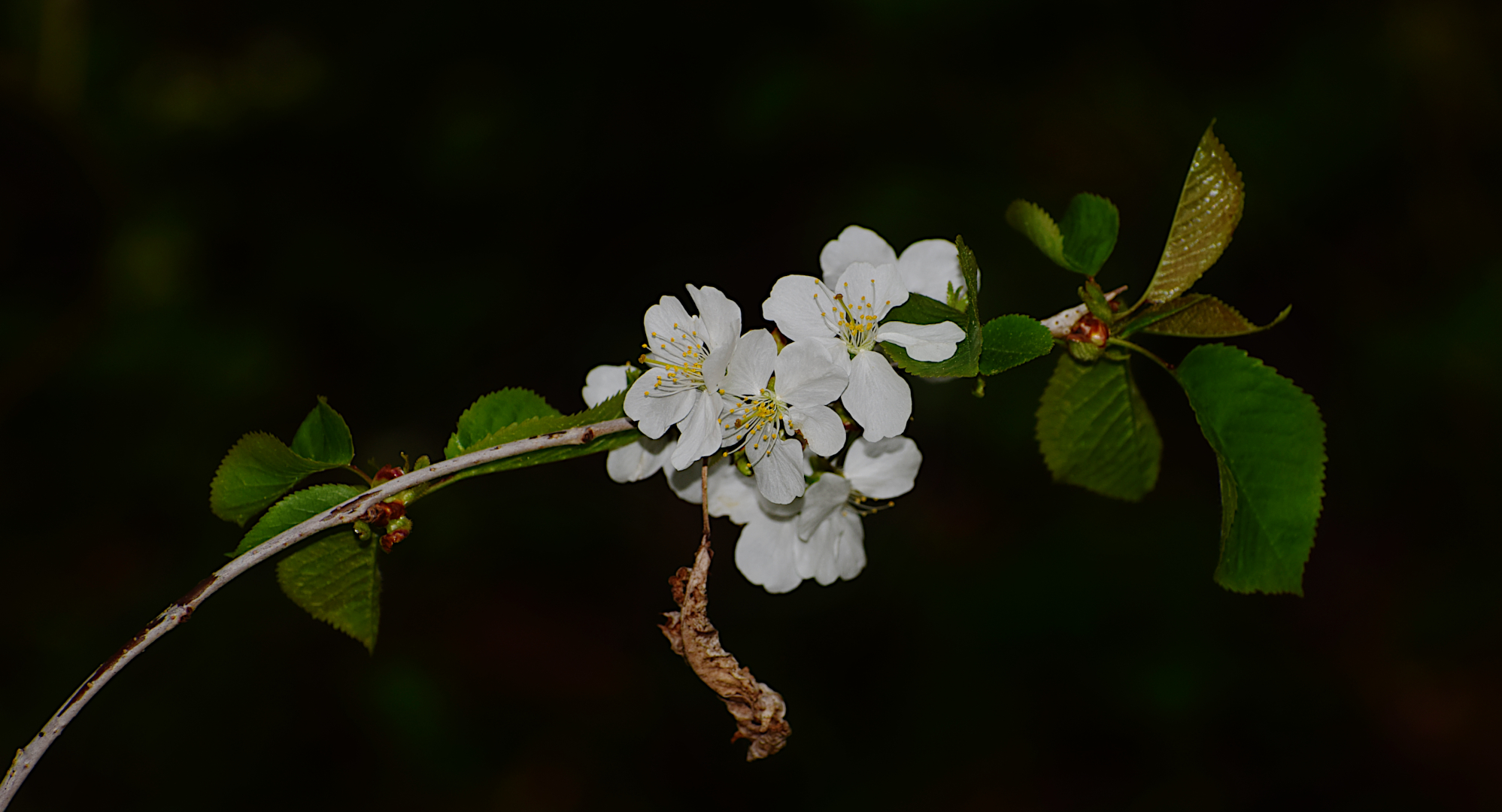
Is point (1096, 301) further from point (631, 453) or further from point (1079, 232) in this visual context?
point (631, 453)

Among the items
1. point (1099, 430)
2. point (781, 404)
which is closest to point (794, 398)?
point (781, 404)

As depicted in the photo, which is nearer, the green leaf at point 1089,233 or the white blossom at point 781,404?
the white blossom at point 781,404

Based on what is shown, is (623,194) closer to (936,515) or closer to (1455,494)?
(936,515)

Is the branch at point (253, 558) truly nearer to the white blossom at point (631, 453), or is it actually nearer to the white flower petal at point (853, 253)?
the white blossom at point (631, 453)

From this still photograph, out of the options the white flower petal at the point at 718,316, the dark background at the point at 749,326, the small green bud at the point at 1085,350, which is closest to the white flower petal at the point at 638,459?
the white flower petal at the point at 718,316

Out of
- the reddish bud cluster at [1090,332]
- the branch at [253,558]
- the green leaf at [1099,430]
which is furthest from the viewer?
the green leaf at [1099,430]

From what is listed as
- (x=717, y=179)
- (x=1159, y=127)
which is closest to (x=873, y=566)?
(x=717, y=179)
